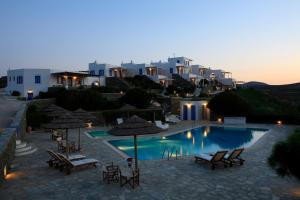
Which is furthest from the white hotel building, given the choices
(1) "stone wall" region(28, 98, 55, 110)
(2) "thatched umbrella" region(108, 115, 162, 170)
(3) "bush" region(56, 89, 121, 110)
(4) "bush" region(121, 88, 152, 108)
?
(2) "thatched umbrella" region(108, 115, 162, 170)

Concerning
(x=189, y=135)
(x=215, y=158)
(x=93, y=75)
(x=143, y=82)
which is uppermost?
(x=93, y=75)

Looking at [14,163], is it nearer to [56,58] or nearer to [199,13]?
[199,13]

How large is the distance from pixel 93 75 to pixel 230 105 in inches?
1064

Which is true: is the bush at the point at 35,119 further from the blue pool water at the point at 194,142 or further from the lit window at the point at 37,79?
the lit window at the point at 37,79

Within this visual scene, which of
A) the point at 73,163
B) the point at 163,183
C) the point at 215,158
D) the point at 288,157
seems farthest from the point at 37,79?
the point at 288,157

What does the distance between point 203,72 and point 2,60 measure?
2219 inches

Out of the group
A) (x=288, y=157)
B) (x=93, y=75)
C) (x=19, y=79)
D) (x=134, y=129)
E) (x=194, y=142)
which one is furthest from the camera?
(x=93, y=75)

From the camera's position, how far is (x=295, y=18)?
33.8 metres

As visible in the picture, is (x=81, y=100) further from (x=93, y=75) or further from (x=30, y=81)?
(x=93, y=75)

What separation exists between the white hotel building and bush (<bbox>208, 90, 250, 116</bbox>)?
21637 mm

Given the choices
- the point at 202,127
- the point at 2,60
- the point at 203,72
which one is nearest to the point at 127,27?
the point at 202,127

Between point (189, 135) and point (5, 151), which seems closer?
point (5, 151)

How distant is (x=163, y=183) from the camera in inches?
383

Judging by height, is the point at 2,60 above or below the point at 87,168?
above
